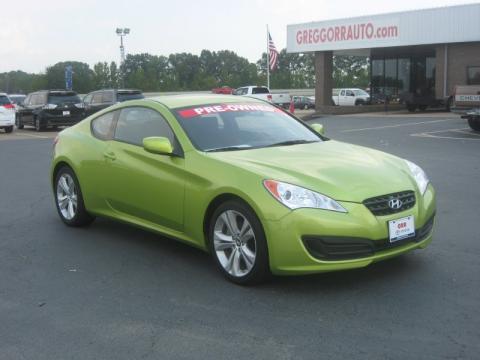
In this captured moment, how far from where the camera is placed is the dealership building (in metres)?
29.6

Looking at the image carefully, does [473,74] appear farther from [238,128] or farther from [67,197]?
[238,128]

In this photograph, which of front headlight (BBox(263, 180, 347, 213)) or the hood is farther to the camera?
the hood

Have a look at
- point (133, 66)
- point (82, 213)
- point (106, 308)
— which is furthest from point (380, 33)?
point (133, 66)

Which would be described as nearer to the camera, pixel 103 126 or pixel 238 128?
pixel 238 128

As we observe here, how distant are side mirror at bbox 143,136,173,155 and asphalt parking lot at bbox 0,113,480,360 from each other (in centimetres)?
98

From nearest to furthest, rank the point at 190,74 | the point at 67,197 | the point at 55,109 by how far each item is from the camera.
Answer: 1. the point at 67,197
2. the point at 55,109
3. the point at 190,74

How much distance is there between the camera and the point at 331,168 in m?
5.05

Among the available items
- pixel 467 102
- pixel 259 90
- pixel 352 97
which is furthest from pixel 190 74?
pixel 467 102

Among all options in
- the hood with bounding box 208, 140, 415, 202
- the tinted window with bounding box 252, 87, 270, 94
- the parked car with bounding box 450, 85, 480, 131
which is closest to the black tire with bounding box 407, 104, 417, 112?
the tinted window with bounding box 252, 87, 270, 94

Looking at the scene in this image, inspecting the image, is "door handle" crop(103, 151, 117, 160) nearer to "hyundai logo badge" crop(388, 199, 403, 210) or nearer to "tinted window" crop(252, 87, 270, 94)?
"hyundai logo badge" crop(388, 199, 403, 210)

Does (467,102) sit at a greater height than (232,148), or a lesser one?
lesser

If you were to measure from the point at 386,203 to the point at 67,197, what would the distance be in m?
3.81

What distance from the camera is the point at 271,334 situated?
4.02 m

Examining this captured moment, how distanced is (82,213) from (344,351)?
13.2 ft
